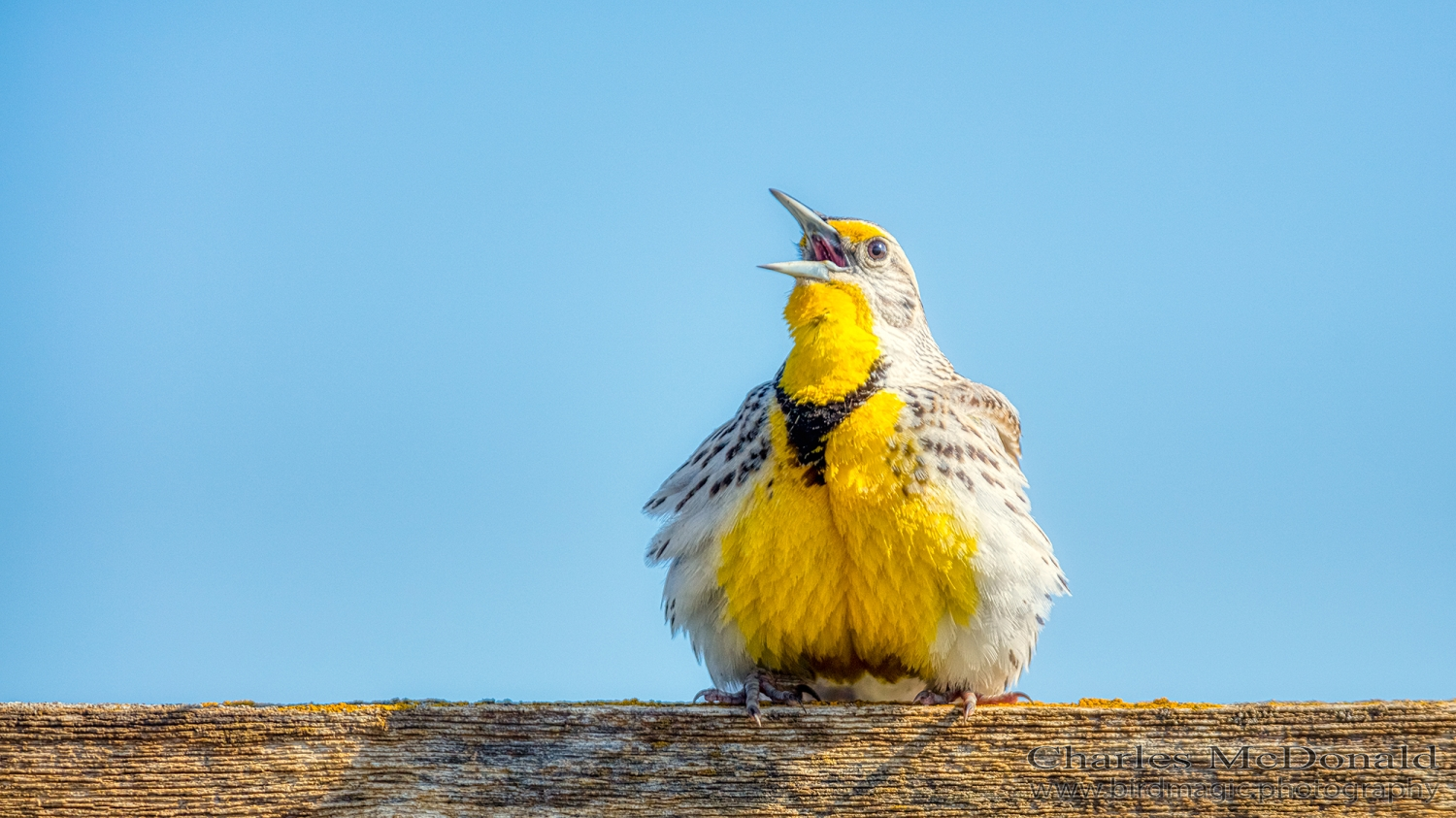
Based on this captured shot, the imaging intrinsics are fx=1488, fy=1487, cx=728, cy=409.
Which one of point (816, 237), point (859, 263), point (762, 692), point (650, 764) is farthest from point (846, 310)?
point (650, 764)

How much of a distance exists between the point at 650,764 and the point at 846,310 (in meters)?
1.89

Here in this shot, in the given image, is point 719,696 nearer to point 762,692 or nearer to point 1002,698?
point 762,692

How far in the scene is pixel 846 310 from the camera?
15.3ft

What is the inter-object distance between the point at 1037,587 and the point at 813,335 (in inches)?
39.6

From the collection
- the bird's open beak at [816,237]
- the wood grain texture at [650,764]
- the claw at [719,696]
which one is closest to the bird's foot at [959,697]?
the claw at [719,696]

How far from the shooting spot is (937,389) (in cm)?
465

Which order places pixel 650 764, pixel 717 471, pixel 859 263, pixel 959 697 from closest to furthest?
pixel 650 764 → pixel 959 697 → pixel 717 471 → pixel 859 263

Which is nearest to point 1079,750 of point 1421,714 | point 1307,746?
point 1307,746

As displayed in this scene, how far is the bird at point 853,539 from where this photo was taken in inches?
166

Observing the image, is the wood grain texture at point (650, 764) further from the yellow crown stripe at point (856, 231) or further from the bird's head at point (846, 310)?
the yellow crown stripe at point (856, 231)

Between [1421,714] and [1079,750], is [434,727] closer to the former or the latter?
[1079,750]

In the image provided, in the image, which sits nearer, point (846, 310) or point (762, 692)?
point (762, 692)

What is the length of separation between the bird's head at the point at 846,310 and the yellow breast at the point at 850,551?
0.09ft

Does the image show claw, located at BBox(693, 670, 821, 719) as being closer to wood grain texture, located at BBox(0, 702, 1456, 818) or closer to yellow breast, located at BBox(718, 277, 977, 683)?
yellow breast, located at BBox(718, 277, 977, 683)
